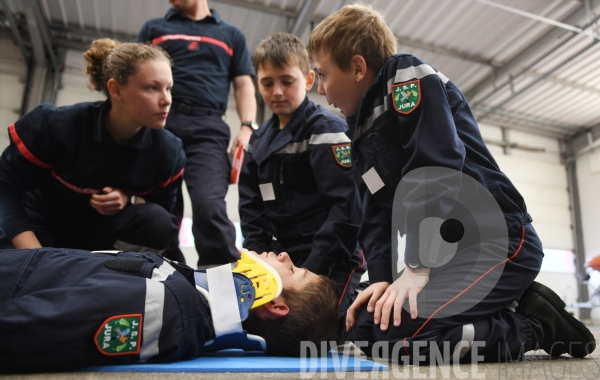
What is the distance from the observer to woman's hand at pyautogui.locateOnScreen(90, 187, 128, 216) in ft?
6.59

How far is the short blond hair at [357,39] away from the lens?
5.49ft

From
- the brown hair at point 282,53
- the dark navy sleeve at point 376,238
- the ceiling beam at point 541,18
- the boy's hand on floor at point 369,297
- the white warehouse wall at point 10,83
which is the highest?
the ceiling beam at point 541,18

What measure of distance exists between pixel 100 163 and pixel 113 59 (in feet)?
1.52

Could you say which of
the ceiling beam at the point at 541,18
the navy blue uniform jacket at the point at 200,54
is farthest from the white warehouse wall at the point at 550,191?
the navy blue uniform jacket at the point at 200,54

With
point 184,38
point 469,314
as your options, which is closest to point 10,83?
point 184,38

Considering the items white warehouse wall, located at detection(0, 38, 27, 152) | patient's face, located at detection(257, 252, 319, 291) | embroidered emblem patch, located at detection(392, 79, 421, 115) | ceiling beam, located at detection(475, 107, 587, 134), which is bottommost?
patient's face, located at detection(257, 252, 319, 291)

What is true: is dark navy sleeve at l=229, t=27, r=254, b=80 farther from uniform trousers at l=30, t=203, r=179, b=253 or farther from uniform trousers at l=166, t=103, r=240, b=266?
uniform trousers at l=30, t=203, r=179, b=253

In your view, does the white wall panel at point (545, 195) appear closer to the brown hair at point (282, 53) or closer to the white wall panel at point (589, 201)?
the white wall panel at point (589, 201)

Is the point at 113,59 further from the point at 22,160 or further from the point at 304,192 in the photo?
the point at 304,192

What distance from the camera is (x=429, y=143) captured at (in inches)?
53.1

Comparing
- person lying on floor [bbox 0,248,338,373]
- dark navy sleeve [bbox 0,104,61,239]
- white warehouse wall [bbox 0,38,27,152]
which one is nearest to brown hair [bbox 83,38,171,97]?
dark navy sleeve [bbox 0,104,61,239]

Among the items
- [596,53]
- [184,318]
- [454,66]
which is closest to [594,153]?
[596,53]

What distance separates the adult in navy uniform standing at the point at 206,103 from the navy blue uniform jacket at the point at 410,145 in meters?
0.99

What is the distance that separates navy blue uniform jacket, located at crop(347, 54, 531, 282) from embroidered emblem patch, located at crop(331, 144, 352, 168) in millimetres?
316
